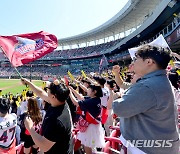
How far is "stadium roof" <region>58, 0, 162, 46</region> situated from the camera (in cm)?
3452

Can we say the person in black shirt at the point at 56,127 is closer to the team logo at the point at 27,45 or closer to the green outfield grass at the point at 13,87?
the team logo at the point at 27,45

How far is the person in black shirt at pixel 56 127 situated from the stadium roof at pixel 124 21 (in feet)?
107

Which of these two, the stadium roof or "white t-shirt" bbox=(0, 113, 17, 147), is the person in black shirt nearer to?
"white t-shirt" bbox=(0, 113, 17, 147)

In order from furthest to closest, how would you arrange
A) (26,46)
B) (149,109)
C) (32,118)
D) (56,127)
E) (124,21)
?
(124,21)
(26,46)
(32,118)
(56,127)
(149,109)

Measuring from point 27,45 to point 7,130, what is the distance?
6.40 ft

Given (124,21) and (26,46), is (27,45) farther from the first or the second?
(124,21)

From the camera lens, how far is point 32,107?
13.3 ft

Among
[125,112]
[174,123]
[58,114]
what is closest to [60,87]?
[58,114]

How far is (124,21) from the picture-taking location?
4400 cm

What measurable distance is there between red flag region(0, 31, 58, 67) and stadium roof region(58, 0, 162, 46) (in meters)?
30.0

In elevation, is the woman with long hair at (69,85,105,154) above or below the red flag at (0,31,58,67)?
below

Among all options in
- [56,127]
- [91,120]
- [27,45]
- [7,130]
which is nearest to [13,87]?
[27,45]

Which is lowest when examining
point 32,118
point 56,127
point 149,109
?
point 32,118

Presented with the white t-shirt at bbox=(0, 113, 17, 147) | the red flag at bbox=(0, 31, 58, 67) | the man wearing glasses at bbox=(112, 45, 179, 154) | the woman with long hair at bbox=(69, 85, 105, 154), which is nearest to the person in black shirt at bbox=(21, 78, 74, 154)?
the man wearing glasses at bbox=(112, 45, 179, 154)
